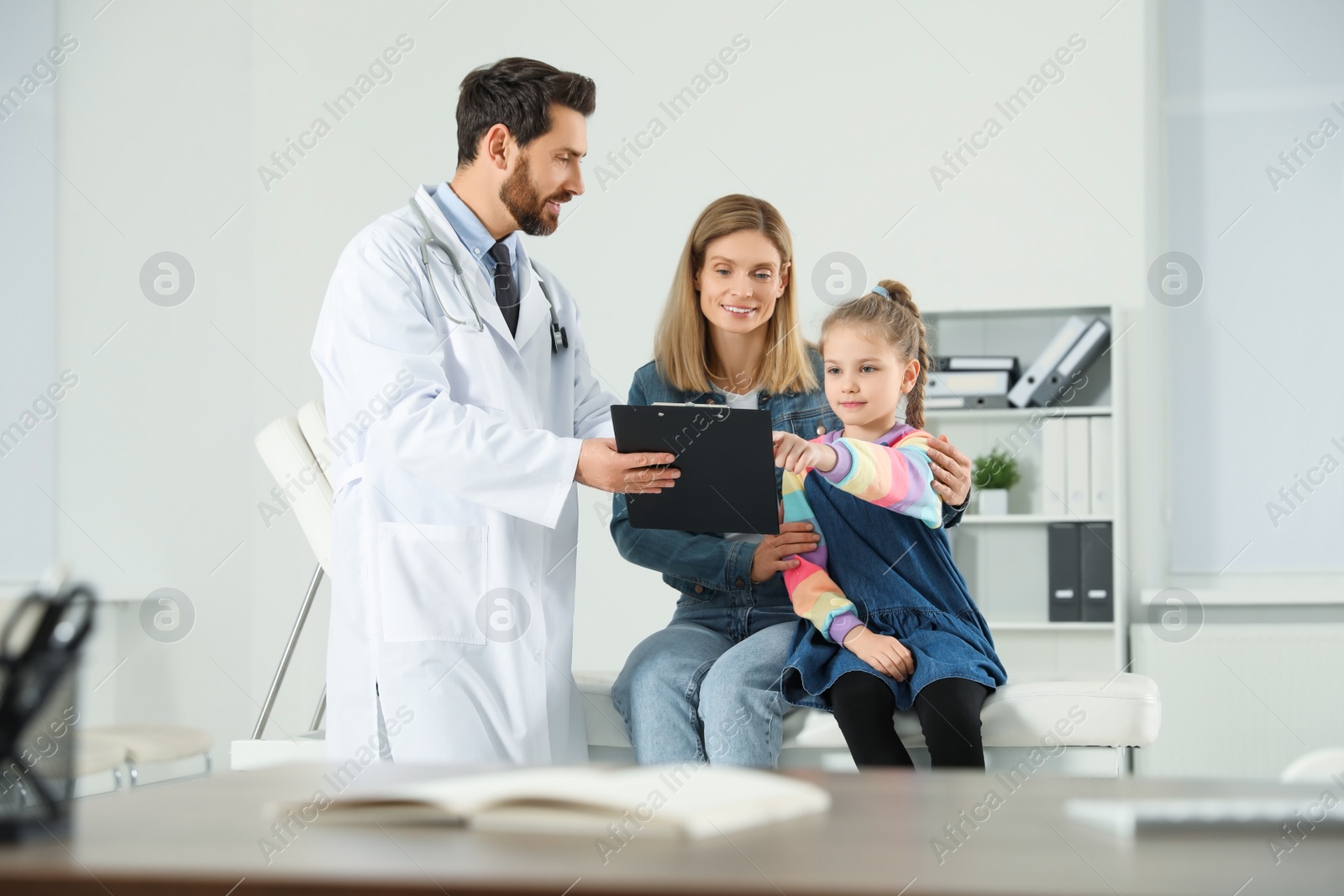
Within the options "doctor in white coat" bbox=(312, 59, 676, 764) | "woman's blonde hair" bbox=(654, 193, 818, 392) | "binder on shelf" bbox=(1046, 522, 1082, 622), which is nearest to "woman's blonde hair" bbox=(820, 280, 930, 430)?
"woman's blonde hair" bbox=(654, 193, 818, 392)

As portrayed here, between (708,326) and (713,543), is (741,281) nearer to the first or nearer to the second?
(708,326)

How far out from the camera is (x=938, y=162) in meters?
3.74

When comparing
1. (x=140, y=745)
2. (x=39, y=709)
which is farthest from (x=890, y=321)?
(x=140, y=745)

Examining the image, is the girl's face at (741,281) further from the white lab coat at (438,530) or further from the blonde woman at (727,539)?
the white lab coat at (438,530)

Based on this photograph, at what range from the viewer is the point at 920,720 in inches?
63.7

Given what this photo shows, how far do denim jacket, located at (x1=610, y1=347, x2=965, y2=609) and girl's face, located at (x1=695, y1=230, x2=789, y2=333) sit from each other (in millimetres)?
132

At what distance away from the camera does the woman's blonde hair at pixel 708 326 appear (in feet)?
6.66

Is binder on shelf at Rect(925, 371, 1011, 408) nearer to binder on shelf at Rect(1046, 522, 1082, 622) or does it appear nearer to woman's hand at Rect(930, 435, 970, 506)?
binder on shelf at Rect(1046, 522, 1082, 622)

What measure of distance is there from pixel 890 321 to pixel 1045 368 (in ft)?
5.67

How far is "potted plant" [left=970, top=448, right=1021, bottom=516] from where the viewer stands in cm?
346

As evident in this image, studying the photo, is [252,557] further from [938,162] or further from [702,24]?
[938,162]

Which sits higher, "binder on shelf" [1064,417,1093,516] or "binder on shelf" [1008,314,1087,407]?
"binder on shelf" [1008,314,1087,407]

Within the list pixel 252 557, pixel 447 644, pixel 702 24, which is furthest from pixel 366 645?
pixel 702 24

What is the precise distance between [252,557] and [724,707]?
2.85m
